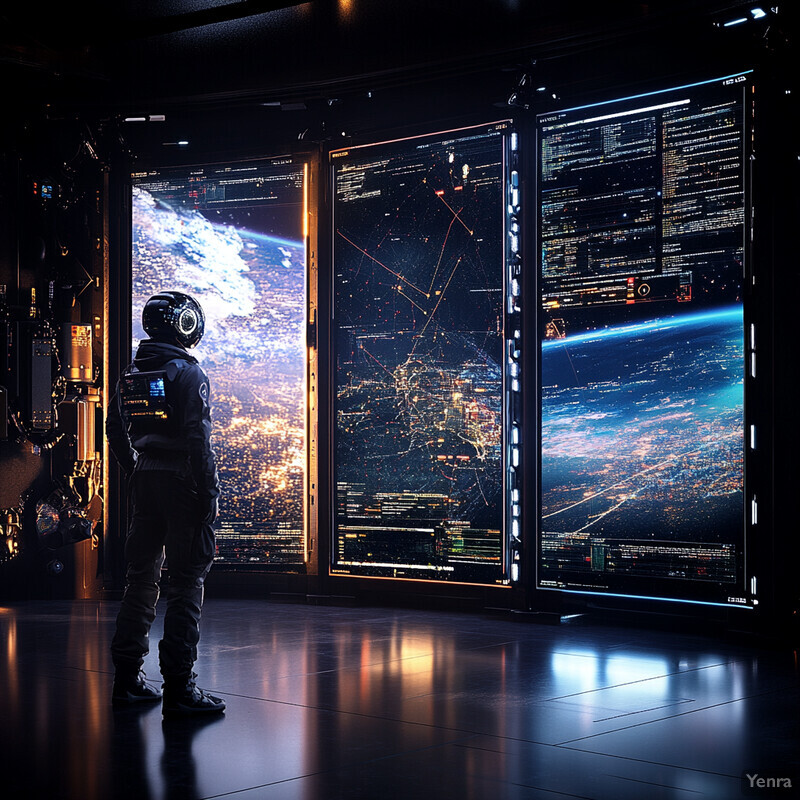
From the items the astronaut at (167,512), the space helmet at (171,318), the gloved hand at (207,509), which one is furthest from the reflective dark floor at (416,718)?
the space helmet at (171,318)

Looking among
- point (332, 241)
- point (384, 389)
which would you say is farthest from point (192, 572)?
point (332, 241)

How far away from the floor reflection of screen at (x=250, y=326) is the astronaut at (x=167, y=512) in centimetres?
355

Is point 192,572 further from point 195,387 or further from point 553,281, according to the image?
point 553,281

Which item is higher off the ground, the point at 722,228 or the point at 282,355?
the point at 722,228

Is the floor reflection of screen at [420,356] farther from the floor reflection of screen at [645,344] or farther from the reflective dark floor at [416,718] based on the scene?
the reflective dark floor at [416,718]

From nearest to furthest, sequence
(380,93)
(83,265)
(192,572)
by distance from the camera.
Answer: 1. (192,572)
2. (380,93)
3. (83,265)

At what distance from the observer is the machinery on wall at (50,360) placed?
8.48 m

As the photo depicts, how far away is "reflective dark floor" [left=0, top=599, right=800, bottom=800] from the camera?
11.6 ft

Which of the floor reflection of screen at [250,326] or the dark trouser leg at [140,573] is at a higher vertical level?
the floor reflection of screen at [250,326]

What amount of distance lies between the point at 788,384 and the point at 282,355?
404 centimetres

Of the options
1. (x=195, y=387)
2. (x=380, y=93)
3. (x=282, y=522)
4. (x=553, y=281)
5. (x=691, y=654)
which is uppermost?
(x=380, y=93)

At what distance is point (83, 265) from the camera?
8867mm

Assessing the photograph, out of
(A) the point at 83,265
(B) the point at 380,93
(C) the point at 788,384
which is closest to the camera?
(C) the point at 788,384

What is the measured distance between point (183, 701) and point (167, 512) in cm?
86
